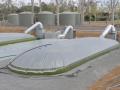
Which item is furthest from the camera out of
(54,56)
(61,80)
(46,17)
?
(46,17)

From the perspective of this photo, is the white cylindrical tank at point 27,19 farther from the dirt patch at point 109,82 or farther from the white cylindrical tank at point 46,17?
the dirt patch at point 109,82

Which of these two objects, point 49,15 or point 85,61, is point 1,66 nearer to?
point 85,61

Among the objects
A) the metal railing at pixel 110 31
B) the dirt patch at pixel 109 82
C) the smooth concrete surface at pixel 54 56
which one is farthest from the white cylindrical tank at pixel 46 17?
the dirt patch at pixel 109 82

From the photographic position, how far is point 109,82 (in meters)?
8.21

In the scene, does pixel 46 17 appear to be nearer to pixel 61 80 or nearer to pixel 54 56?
pixel 54 56

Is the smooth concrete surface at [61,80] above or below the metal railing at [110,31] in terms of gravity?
below

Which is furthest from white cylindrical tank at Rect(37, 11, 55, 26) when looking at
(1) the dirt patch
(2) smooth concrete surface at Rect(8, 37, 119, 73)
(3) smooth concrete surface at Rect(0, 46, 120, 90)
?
(1) the dirt patch

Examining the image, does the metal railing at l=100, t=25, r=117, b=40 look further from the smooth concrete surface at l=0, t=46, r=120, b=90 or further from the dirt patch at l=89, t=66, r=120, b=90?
the dirt patch at l=89, t=66, r=120, b=90

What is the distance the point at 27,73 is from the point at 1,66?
68.1 inches

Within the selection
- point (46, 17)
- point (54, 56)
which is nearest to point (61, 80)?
point (54, 56)

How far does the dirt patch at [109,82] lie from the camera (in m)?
7.69

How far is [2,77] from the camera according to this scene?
932 cm

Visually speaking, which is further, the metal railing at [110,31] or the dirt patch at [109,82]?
the metal railing at [110,31]

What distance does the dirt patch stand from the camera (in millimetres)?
7691
